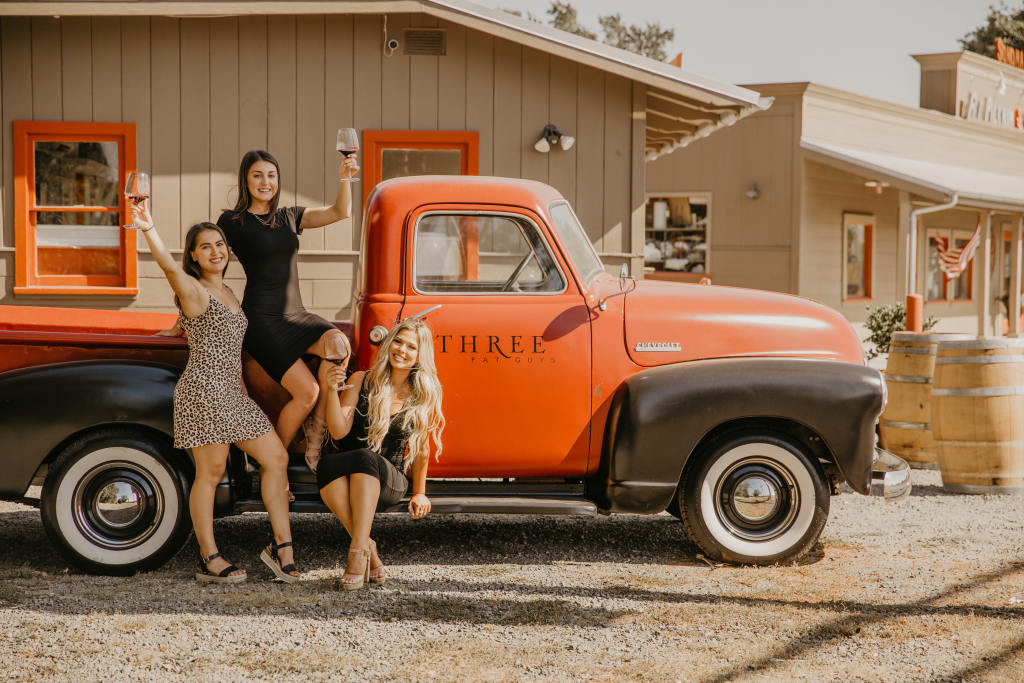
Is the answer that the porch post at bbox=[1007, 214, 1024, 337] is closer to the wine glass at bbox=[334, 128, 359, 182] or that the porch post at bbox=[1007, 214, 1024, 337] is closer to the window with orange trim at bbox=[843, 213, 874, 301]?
the window with orange trim at bbox=[843, 213, 874, 301]

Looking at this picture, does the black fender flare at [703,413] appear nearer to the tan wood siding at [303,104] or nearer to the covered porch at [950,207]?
the tan wood siding at [303,104]

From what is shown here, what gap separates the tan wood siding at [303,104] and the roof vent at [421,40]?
8cm

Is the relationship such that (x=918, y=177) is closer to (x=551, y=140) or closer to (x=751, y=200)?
(x=751, y=200)

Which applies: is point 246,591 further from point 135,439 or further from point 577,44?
point 577,44

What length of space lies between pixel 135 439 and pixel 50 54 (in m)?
6.08

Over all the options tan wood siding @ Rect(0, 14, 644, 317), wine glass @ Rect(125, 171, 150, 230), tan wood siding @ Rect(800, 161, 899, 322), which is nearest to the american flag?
tan wood siding @ Rect(800, 161, 899, 322)

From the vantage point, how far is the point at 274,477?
5.09 metres

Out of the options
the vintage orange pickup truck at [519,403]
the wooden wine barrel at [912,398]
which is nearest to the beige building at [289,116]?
the wooden wine barrel at [912,398]

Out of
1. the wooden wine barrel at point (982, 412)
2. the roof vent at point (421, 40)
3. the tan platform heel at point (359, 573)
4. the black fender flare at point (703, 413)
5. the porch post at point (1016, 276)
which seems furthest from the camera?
the porch post at point (1016, 276)

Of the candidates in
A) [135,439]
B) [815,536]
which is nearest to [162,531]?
[135,439]

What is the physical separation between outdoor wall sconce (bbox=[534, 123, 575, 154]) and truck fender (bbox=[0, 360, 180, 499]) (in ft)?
18.8

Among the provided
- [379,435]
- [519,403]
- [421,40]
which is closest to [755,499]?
[519,403]

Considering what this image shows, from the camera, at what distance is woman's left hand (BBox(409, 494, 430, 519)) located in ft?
16.5

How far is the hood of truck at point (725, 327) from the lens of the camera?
5.48 meters
